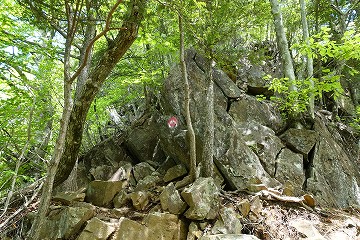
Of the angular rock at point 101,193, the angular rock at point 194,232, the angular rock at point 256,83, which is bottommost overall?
the angular rock at point 194,232

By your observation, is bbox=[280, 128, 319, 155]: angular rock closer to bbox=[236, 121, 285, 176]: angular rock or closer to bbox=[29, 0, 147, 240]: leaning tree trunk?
bbox=[236, 121, 285, 176]: angular rock

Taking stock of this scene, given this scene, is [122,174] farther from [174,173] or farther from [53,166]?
[53,166]

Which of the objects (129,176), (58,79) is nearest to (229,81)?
(129,176)

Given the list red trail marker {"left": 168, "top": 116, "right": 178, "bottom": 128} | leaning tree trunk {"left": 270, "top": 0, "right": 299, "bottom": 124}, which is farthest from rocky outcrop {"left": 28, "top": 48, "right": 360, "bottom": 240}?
leaning tree trunk {"left": 270, "top": 0, "right": 299, "bottom": 124}

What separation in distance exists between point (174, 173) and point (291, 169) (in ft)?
11.3

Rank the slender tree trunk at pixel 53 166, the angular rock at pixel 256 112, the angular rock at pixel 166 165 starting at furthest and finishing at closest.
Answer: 1. the angular rock at pixel 256 112
2. the angular rock at pixel 166 165
3. the slender tree trunk at pixel 53 166

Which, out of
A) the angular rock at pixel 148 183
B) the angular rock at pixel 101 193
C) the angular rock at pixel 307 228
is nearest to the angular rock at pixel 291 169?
the angular rock at pixel 307 228

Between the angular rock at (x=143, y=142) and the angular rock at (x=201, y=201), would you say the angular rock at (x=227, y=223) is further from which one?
the angular rock at (x=143, y=142)

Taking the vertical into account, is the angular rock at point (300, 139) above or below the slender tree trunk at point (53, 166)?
below

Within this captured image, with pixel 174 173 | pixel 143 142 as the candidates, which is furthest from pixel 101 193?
pixel 143 142

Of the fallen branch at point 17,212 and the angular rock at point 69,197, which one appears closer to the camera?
the fallen branch at point 17,212

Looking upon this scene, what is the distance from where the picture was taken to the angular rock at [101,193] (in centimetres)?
589

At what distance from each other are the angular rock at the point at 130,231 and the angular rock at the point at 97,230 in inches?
5.8

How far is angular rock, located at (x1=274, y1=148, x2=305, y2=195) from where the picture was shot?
23.7ft
